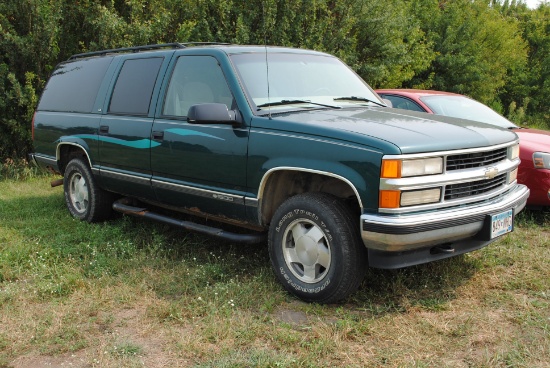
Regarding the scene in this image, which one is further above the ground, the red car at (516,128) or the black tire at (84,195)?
the red car at (516,128)

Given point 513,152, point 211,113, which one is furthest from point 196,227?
point 513,152

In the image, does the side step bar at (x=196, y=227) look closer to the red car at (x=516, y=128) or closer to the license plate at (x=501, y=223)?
the license plate at (x=501, y=223)

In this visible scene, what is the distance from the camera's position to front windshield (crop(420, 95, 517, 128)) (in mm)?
7133

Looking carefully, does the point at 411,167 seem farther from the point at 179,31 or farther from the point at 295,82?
the point at 179,31

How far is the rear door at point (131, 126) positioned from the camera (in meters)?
5.29

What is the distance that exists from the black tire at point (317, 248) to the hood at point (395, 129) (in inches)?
19.6

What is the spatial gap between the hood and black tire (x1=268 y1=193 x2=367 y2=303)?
19.6 inches

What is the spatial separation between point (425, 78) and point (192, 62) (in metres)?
13.7

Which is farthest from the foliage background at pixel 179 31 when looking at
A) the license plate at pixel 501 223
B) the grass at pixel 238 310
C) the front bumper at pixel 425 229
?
the front bumper at pixel 425 229

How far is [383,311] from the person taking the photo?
3961 mm

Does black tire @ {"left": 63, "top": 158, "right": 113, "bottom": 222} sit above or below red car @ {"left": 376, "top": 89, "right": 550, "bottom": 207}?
below

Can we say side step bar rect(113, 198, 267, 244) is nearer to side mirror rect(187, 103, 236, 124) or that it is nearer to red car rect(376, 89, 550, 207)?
side mirror rect(187, 103, 236, 124)

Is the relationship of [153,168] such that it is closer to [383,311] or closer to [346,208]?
[346,208]

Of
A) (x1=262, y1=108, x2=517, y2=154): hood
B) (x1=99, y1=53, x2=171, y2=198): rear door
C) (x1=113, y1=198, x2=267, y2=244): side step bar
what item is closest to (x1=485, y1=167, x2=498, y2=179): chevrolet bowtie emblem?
(x1=262, y1=108, x2=517, y2=154): hood
